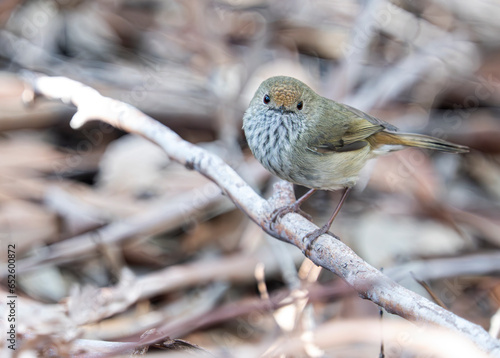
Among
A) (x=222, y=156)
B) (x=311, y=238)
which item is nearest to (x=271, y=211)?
(x=311, y=238)

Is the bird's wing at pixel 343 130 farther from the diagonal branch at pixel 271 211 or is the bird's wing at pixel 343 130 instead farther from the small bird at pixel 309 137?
the diagonal branch at pixel 271 211

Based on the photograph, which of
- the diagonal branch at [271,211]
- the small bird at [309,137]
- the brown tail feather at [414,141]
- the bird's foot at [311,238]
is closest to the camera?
the diagonal branch at [271,211]

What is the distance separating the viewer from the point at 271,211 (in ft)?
8.80

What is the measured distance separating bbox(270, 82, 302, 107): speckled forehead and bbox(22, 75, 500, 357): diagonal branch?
17.7 inches

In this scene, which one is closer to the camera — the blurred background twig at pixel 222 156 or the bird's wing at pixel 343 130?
the bird's wing at pixel 343 130

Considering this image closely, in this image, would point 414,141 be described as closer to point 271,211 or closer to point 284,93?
point 284,93

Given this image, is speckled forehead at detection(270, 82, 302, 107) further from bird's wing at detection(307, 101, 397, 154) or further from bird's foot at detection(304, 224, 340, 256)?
bird's foot at detection(304, 224, 340, 256)

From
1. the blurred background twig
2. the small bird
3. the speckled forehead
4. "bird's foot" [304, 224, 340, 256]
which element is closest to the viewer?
"bird's foot" [304, 224, 340, 256]

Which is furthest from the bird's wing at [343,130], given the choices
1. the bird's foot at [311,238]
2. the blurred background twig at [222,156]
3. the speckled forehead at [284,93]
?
the blurred background twig at [222,156]

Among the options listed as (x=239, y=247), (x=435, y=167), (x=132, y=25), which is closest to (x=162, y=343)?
(x=239, y=247)

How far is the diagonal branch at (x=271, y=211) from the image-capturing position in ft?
5.99

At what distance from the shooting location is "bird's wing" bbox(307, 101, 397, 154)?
3187 millimetres

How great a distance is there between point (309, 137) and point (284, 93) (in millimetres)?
276

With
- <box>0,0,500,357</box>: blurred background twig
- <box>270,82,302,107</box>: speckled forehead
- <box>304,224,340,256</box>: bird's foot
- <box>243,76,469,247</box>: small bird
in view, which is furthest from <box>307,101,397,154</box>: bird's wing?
<box>0,0,500,357</box>: blurred background twig
